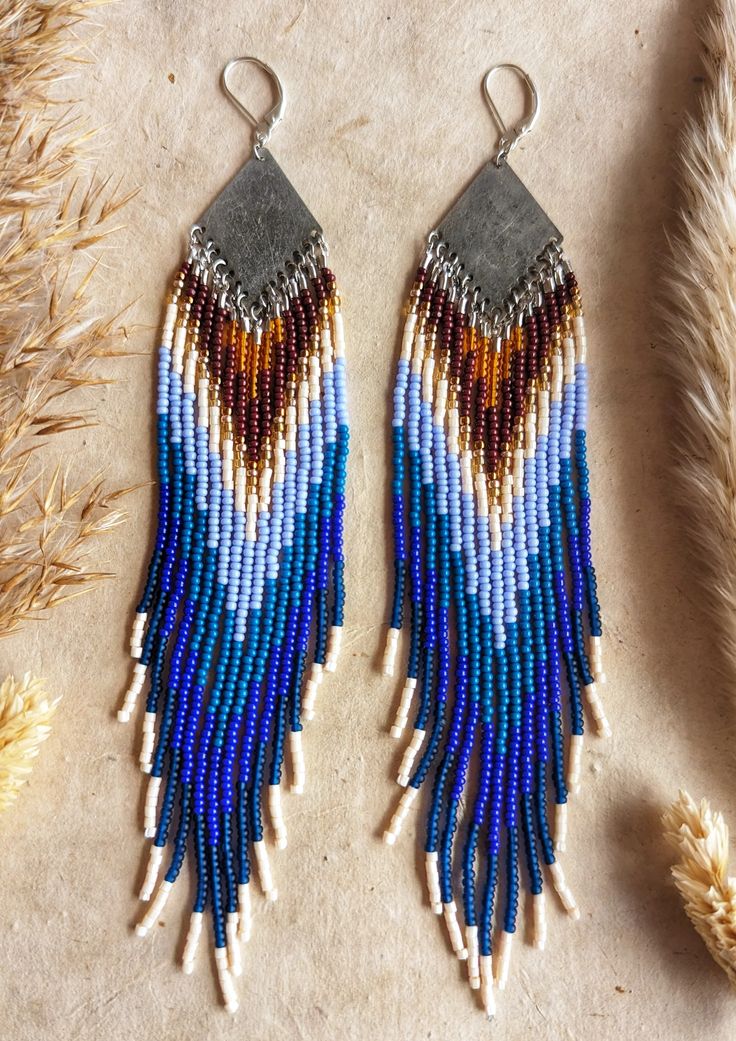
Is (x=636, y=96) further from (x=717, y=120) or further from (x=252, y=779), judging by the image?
(x=252, y=779)

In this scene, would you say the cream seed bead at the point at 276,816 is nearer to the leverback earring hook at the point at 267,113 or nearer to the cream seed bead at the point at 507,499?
the cream seed bead at the point at 507,499

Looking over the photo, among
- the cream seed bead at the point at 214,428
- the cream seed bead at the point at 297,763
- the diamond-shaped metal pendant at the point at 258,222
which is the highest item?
the diamond-shaped metal pendant at the point at 258,222

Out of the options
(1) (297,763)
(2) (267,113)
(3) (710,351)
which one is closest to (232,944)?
(1) (297,763)

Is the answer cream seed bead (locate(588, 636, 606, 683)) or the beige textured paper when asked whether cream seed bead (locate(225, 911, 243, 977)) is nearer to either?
the beige textured paper

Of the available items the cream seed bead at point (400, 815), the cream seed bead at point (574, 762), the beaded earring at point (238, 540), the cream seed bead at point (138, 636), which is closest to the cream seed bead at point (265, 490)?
the beaded earring at point (238, 540)

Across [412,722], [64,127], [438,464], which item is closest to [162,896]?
[412,722]

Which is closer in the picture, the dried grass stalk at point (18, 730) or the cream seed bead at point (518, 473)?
the dried grass stalk at point (18, 730)
